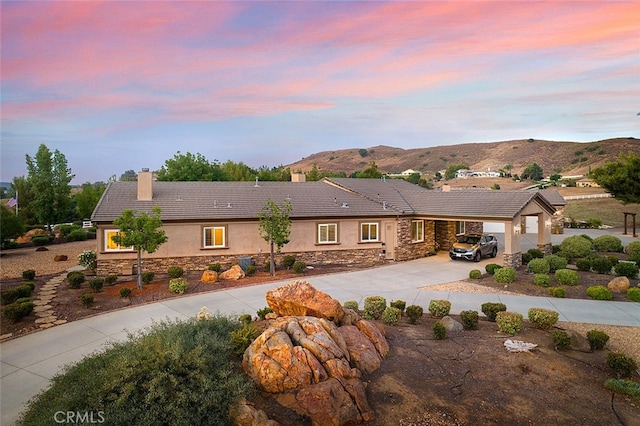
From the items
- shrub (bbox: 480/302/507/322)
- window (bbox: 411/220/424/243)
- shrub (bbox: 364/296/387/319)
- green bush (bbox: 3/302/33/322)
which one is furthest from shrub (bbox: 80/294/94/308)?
window (bbox: 411/220/424/243)

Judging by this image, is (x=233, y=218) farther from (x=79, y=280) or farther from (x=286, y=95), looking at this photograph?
(x=286, y=95)

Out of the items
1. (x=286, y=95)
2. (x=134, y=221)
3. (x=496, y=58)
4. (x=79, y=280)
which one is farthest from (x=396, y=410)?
(x=286, y=95)

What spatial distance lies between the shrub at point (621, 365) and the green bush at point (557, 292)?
703cm

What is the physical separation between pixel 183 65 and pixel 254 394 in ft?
63.5

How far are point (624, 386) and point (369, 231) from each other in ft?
54.6

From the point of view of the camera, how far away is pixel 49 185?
3653 cm

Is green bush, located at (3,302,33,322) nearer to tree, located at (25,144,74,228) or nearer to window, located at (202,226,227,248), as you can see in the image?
window, located at (202,226,227,248)

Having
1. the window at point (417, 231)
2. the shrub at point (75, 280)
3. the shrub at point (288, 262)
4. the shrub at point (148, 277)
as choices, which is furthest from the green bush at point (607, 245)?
the shrub at point (75, 280)

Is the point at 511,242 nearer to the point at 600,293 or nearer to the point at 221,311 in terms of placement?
the point at 600,293

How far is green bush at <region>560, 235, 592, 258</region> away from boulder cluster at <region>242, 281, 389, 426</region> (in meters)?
18.9

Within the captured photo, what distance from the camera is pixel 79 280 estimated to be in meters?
17.2

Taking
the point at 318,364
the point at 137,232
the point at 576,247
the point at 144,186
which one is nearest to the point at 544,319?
the point at 318,364

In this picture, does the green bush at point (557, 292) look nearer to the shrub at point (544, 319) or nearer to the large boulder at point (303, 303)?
the shrub at point (544, 319)

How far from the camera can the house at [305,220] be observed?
Answer: 20.9 metres
